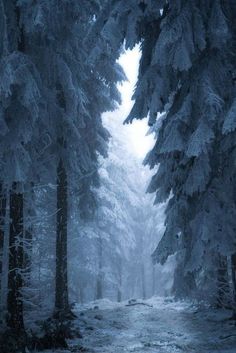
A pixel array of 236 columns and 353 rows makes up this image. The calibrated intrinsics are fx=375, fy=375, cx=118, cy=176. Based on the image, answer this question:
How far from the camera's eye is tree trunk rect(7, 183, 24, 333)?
8492 mm

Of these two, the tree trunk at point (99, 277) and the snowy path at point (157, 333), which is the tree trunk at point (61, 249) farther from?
the tree trunk at point (99, 277)

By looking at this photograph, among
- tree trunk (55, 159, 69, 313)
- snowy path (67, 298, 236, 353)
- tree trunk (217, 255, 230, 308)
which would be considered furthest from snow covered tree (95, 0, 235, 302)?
tree trunk (55, 159, 69, 313)

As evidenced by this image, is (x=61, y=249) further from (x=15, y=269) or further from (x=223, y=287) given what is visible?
(x=223, y=287)

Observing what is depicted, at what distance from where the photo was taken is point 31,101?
8.55 meters

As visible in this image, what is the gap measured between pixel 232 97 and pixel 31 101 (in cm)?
443

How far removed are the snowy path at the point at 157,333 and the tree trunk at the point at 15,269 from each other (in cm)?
142

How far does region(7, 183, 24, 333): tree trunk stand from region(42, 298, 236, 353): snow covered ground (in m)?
1.39

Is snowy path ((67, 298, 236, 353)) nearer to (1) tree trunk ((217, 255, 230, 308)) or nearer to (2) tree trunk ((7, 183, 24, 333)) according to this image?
(1) tree trunk ((217, 255, 230, 308))

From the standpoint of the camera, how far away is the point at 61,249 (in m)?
12.4

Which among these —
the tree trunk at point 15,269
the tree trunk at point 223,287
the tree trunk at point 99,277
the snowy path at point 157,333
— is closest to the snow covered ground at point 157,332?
the snowy path at point 157,333

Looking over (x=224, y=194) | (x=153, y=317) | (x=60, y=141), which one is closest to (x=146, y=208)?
(x=153, y=317)

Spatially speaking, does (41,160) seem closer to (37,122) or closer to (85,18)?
(37,122)

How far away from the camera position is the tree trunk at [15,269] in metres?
8.49

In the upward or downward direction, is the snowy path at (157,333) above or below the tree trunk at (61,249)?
below
